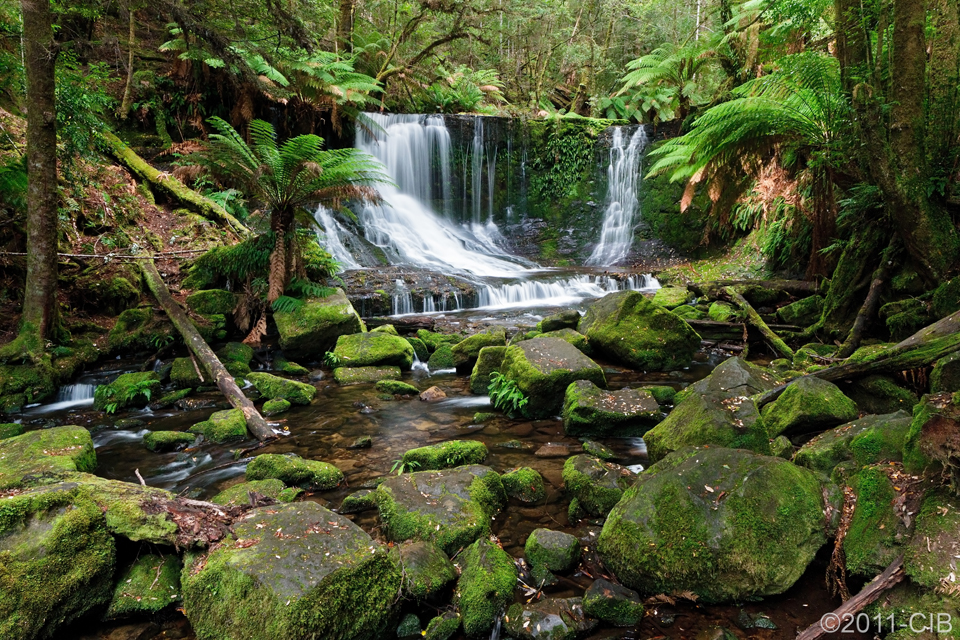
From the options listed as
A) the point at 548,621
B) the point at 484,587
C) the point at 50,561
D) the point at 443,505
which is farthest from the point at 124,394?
the point at 548,621

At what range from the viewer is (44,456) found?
129 inches

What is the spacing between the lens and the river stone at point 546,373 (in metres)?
4.85

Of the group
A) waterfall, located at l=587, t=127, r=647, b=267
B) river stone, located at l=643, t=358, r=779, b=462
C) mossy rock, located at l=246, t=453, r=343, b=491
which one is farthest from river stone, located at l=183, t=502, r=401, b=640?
waterfall, located at l=587, t=127, r=647, b=267

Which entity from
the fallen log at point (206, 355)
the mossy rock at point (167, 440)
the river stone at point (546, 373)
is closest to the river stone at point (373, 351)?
the fallen log at point (206, 355)

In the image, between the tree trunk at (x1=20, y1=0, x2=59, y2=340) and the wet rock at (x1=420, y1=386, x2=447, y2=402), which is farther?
the wet rock at (x1=420, y1=386, x2=447, y2=402)

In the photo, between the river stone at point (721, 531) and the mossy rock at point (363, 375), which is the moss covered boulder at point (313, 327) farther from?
the river stone at point (721, 531)

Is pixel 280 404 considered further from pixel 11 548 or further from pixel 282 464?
pixel 11 548

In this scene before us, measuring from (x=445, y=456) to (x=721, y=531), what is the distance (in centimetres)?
202

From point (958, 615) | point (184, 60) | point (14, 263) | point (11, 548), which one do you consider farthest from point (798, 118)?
point (184, 60)

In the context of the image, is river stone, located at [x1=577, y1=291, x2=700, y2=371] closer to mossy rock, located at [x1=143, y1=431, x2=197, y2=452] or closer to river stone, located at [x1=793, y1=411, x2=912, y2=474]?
river stone, located at [x1=793, y1=411, x2=912, y2=474]

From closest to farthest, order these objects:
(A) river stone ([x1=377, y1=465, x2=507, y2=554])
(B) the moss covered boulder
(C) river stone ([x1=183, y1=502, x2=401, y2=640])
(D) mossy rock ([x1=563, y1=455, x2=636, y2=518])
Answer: (C) river stone ([x1=183, y1=502, x2=401, y2=640]) < (A) river stone ([x1=377, y1=465, x2=507, y2=554]) < (D) mossy rock ([x1=563, y1=455, x2=636, y2=518]) < (B) the moss covered boulder

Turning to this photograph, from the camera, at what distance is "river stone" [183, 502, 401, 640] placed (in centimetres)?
202

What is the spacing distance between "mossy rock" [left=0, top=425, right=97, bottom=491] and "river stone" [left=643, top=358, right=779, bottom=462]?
3.90m

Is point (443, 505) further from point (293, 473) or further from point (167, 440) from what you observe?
point (167, 440)
